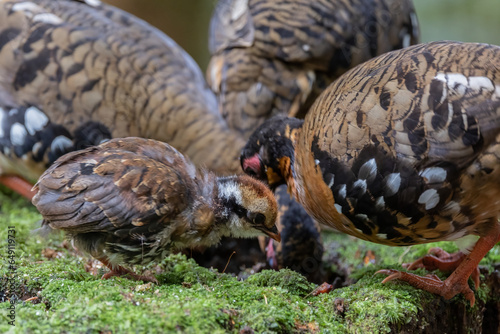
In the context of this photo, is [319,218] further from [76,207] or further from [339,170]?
[76,207]

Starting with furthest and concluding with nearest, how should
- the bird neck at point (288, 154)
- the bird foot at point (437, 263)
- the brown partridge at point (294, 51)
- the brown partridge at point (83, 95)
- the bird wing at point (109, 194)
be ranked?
the brown partridge at point (294, 51) → the brown partridge at point (83, 95) → the bird neck at point (288, 154) → the bird foot at point (437, 263) → the bird wing at point (109, 194)

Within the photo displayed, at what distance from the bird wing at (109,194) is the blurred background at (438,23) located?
7451 mm

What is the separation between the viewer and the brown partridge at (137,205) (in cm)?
297

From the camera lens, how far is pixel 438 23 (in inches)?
435

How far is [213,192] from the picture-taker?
3406 millimetres

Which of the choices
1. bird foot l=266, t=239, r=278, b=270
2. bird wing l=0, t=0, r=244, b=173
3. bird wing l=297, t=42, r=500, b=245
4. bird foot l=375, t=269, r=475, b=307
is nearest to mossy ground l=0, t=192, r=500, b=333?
bird foot l=375, t=269, r=475, b=307

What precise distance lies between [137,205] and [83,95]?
2.32m

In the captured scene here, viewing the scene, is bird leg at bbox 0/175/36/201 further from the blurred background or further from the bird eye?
the blurred background

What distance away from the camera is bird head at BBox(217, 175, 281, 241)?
10.9 feet

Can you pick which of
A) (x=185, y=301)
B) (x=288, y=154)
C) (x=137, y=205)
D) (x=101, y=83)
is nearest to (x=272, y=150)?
(x=288, y=154)

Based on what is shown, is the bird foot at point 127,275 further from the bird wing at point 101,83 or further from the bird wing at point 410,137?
the bird wing at point 101,83

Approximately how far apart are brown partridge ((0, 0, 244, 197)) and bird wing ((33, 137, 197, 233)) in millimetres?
1763

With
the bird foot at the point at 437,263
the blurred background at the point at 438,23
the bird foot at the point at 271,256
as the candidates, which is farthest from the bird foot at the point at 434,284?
the blurred background at the point at 438,23

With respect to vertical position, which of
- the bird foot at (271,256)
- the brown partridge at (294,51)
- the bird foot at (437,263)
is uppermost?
the brown partridge at (294,51)
